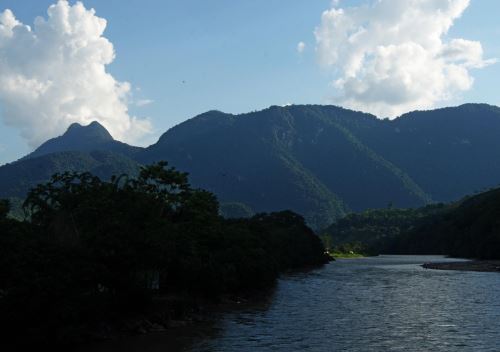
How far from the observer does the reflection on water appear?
42469mm

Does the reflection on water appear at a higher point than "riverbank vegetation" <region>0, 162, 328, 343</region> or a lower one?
lower

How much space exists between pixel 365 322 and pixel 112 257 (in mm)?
24508

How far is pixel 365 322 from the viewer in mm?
52906

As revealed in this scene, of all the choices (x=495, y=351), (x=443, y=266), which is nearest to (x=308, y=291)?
(x=495, y=351)

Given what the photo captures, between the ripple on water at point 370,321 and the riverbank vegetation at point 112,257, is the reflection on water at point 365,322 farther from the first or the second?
the riverbank vegetation at point 112,257

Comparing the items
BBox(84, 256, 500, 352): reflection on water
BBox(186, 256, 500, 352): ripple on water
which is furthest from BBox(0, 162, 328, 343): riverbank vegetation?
BBox(186, 256, 500, 352): ripple on water

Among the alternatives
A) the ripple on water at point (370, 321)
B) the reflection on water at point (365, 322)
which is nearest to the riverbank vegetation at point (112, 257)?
the reflection on water at point (365, 322)

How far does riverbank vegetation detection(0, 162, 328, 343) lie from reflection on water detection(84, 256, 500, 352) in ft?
19.9

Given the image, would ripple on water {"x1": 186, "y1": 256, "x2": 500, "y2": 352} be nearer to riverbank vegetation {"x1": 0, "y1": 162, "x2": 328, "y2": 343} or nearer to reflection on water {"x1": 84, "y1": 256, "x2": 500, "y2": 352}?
reflection on water {"x1": 84, "y1": 256, "x2": 500, "y2": 352}

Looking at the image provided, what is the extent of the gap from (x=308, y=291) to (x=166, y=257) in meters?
36.7

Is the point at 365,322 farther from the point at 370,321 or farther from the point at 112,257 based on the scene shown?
the point at 112,257

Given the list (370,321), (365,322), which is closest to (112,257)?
(365,322)

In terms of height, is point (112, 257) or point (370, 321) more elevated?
point (112, 257)

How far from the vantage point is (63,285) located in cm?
3959
